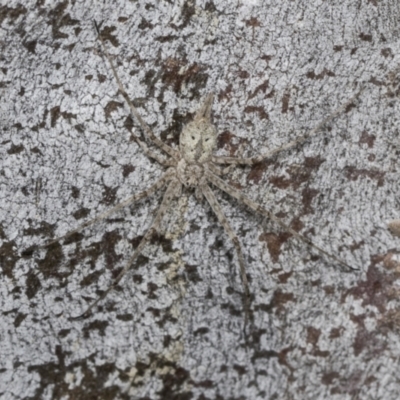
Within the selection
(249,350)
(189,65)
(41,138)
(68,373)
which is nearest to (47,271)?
(68,373)

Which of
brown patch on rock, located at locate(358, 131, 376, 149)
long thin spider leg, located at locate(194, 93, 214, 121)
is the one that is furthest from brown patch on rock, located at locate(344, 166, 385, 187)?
long thin spider leg, located at locate(194, 93, 214, 121)

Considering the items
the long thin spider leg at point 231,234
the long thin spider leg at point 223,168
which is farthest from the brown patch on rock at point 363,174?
the long thin spider leg at point 231,234

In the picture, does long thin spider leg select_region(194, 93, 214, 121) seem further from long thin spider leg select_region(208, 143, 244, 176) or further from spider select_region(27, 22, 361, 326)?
long thin spider leg select_region(208, 143, 244, 176)

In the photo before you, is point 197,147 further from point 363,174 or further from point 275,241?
point 363,174

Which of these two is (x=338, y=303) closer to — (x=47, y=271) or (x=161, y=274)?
(x=161, y=274)

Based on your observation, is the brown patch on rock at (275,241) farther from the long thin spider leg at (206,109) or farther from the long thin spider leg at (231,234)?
the long thin spider leg at (206,109)
